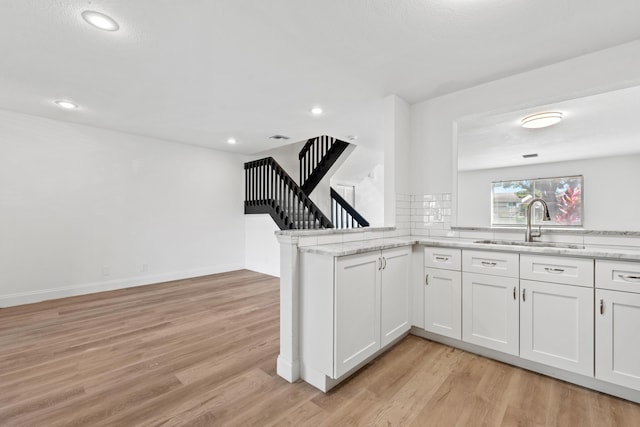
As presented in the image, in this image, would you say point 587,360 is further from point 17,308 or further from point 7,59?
point 17,308

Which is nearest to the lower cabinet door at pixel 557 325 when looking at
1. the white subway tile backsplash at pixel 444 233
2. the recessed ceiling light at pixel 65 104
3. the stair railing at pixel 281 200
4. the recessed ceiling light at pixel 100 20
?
the white subway tile backsplash at pixel 444 233

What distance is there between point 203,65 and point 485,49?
2.30 m

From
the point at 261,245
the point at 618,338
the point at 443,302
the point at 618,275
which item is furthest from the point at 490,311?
the point at 261,245

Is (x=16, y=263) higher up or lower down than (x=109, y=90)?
lower down

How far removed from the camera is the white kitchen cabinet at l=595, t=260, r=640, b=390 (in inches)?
66.3

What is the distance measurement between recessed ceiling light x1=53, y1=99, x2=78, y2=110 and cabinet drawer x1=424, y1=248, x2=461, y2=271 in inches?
168

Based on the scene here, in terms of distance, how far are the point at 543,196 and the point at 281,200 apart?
4.22m

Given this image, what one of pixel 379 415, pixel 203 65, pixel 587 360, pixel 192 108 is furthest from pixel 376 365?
pixel 192 108

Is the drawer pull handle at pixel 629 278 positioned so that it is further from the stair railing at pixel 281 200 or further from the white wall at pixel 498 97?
the stair railing at pixel 281 200

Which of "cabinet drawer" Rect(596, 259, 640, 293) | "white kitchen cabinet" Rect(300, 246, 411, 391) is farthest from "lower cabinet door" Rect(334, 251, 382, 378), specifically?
"cabinet drawer" Rect(596, 259, 640, 293)

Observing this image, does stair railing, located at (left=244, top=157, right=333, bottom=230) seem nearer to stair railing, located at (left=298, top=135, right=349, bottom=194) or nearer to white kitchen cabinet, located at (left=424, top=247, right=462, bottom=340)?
stair railing, located at (left=298, top=135, right=349, bottom=194)

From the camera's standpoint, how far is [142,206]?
459cm

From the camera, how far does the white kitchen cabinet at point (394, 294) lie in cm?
221

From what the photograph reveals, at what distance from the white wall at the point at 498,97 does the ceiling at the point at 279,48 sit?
0.32 ft
